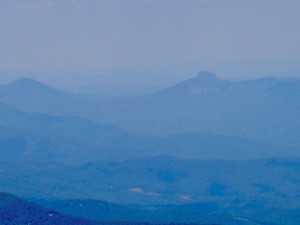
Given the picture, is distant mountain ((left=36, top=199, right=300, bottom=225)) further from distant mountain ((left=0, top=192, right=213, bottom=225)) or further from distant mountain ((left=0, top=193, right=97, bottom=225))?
distant mountain ((left=0, top=193, right=97, bottom=225))

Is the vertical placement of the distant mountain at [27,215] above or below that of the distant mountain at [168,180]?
below

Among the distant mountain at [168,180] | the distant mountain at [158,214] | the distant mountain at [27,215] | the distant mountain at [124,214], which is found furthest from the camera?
the distant mountain at [168,180]

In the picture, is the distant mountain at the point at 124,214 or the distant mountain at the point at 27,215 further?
the distant mountain at the point at 124,214

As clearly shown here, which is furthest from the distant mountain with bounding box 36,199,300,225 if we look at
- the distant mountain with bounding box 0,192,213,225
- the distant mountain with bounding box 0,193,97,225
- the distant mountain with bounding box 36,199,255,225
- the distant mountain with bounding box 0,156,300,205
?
the distant mountain with bounding box 0,156,300,205

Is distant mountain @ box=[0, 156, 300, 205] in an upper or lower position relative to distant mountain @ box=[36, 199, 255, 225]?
upper

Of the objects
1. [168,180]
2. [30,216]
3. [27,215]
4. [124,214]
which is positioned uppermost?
[168,180]

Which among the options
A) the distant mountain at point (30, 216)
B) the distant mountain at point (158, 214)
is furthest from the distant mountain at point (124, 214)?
the distant mountain at point (30, 216)

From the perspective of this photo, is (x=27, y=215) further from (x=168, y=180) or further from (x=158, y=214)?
(x=168, y=180)

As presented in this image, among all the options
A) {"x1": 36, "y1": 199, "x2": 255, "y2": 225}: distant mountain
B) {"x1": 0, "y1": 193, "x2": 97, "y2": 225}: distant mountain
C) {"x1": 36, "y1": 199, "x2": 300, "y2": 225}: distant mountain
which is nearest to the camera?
{"x1": 0, "y1": 193, "x2": 97, "y2": 225}: distant mountain

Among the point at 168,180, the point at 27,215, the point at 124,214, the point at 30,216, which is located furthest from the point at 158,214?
the point at 168,180

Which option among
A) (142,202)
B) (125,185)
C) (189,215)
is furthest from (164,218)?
(125,185)

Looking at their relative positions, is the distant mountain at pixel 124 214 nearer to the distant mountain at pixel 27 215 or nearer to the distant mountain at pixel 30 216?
the distant mountain at pixel 27 215

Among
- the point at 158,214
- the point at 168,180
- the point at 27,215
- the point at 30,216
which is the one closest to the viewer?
the point at 30,216
